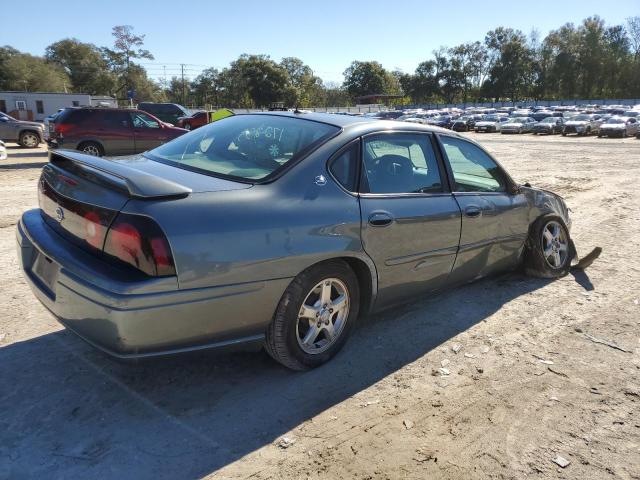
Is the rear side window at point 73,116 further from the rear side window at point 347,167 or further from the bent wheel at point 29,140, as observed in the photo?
the rear side window at point 347,167

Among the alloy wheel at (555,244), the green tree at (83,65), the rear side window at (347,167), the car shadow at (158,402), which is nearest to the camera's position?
the car shadow at (158,402)

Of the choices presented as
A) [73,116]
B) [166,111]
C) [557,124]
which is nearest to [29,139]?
[73,116]

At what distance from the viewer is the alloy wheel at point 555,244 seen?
16.2 feet

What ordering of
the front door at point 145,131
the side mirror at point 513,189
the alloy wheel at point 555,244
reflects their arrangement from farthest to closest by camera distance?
1. the front door at point 145,131
2. the alloy wheel at point 555,244
3. the side mirror at point 513,189

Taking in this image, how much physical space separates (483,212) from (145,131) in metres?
12.5

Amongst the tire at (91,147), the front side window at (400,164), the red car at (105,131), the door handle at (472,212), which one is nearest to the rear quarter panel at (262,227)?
the front side window at (400,164)

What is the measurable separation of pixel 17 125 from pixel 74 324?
20366 mm

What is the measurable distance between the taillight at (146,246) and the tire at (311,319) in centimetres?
73

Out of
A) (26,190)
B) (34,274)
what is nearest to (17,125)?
(26,190)

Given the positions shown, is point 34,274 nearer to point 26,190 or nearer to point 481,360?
point 481,360

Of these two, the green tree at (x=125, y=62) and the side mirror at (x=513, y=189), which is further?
the green tree at (x=125, y=62)

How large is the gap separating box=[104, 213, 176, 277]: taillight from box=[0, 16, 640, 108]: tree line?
241 feet

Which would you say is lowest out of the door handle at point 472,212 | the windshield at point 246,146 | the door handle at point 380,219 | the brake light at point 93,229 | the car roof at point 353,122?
the door handle at point 472,212

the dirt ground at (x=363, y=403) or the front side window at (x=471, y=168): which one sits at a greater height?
the front side window at (x=471, y=168)
